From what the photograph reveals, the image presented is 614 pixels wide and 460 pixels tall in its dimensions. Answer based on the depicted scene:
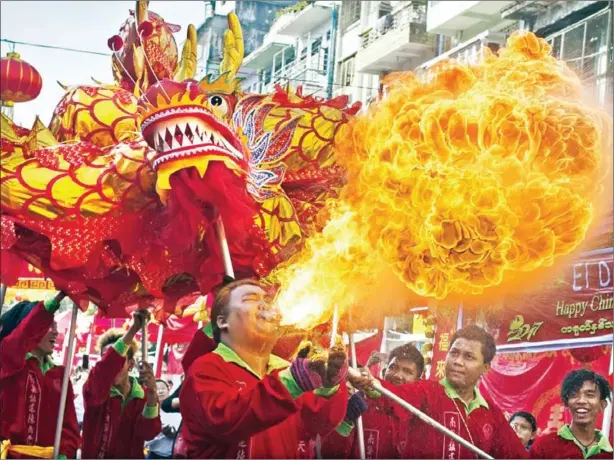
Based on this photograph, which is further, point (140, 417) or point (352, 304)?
point (140, 417)

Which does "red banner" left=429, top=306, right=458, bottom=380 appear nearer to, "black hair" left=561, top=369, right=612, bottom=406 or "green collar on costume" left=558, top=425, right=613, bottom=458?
"black hair" left=561, top=369, right=612, bottom=406

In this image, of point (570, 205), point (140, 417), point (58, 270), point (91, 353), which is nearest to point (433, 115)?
point (570, 205)

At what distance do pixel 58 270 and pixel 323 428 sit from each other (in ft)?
3.82

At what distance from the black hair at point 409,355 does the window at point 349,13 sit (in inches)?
57.1

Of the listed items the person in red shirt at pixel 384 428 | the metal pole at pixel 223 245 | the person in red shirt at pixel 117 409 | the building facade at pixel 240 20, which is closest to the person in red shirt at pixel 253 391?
the metal pole at pixel 223 245

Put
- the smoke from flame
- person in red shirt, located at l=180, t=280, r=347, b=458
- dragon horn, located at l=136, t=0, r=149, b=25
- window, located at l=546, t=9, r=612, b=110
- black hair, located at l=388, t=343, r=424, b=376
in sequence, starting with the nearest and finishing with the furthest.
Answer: person in red shirt, located at l=180, t=280, r=347, b=458 < the smoke from flame < window, located at l=546, t=9, r=612, b=110 < black hair, located at l=388, t=343, r=424, b=376 < dragon horn, located at l=136, t=0, r=149, b=25

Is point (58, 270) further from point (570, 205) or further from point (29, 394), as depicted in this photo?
point (570, 205)

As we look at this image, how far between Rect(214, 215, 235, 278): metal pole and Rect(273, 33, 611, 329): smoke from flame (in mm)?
246

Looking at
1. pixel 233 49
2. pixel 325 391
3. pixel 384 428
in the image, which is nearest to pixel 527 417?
pixel 384 428

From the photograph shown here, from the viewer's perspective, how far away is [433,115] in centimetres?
437

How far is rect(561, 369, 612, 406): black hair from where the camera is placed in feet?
14.3

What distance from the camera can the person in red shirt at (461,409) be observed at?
4461mm

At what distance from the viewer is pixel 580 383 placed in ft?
14.4

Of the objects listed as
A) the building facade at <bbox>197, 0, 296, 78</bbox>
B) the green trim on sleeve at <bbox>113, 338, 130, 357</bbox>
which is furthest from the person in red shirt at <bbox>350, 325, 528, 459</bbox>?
the building facade at <bbox>197, 0, 296, 78</bbox>
